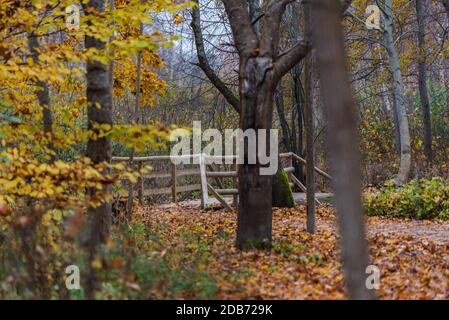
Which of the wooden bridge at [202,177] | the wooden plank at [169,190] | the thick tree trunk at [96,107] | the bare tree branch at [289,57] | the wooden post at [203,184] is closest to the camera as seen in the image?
the thick tree trunk at [96,107]

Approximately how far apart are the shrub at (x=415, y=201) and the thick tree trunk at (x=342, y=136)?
9126 mm

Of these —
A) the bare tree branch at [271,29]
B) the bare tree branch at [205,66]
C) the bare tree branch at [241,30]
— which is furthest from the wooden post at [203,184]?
the bare tree branch at [271,29]

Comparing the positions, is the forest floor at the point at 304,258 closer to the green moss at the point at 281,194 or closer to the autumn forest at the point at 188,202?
the autumn forest at the point at 188,202


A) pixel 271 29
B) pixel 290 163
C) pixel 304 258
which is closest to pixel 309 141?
pixel 271 29

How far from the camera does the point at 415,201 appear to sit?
1273cm

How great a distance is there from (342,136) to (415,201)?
9658 millimetres

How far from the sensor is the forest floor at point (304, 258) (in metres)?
6.19

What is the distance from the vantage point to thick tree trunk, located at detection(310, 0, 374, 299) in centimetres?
367

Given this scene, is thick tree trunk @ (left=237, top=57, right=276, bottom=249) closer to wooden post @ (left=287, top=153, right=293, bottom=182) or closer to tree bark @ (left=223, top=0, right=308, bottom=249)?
tree bark @ (left=223, top=0, right=308, bottom=249)

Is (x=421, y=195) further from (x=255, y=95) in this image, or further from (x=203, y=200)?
(x=255, y=95)

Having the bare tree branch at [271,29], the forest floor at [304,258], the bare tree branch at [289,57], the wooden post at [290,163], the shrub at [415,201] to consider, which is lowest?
the forest floor at [304,258]

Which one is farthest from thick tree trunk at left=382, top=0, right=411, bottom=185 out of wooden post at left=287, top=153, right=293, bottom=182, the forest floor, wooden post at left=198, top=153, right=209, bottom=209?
wooden post at left=198, top=153, right=209, bottom=209

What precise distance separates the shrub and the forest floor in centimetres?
51
